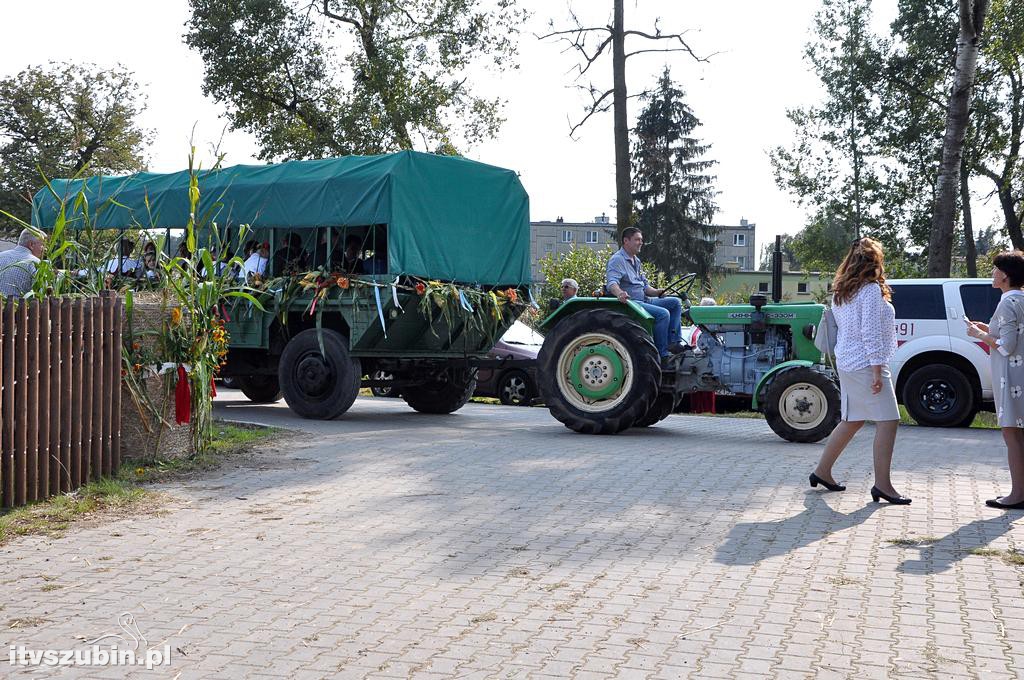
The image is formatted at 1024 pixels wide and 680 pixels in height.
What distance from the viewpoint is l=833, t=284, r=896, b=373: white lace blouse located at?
327 inches

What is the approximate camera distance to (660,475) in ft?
31.1

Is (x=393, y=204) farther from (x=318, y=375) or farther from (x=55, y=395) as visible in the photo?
(x=55, y=395)

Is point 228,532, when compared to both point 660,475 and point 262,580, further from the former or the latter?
point 660,475

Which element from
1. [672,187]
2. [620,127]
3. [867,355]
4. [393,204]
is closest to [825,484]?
[867,355]

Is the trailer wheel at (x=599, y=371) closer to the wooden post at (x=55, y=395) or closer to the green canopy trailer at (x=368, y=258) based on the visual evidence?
the green canopy trailer at (x=368, y=258)

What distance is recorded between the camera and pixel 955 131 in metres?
20.3

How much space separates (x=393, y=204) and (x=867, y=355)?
22.4 ft

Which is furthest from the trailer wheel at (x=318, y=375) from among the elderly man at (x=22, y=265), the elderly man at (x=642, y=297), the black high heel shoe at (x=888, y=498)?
the black high heel shoe at (x=888, y=498)

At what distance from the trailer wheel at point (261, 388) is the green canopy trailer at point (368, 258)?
1961 millimetres

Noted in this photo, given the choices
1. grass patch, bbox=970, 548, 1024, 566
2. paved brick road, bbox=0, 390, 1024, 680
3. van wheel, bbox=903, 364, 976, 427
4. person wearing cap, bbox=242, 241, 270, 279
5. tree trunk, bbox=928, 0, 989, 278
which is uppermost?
tree trunk, bbox=928, 0, 989, 278

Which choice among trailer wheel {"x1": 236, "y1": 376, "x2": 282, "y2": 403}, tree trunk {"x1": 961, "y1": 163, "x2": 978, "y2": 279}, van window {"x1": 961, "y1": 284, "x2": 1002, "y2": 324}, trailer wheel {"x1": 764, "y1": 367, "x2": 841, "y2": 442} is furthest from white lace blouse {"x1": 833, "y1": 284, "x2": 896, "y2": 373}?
tree trunk {"x1": 961, "y1": 163, "x2": 978, "y2": 279}

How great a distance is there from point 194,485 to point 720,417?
970 cm

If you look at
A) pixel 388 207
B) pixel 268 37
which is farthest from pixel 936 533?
pixel 268 37

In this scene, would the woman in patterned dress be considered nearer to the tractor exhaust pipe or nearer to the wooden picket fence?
the tractor exhaust pipe
